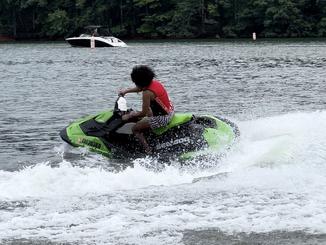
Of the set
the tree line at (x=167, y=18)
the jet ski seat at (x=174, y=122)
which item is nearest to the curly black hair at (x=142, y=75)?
the jet ski seat at (x=174, y=122)

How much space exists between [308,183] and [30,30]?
311ft

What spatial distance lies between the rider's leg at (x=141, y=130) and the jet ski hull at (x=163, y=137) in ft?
0.34

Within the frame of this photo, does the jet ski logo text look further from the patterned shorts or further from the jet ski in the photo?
the patterned shorts

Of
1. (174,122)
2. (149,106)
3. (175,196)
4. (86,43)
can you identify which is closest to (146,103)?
(149,106)

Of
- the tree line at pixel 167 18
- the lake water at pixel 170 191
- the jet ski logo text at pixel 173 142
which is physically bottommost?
the lake water at pixel 170 191

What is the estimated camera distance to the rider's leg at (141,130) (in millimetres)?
10234

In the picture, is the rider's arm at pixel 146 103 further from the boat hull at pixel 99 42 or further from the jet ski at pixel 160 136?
the boat hull at pixel 99 42

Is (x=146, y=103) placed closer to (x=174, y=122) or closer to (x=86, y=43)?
(x=174, y=122)

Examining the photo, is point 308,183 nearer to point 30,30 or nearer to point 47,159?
point 47,159

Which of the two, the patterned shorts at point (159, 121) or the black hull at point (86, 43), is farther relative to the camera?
the black hull at point (86, 43)

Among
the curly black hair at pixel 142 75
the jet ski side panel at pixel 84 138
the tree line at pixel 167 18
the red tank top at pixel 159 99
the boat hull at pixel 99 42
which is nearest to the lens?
the curly black hair at pixel 142 75

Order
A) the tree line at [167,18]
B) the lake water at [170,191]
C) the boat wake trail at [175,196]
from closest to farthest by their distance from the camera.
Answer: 1. the lake water at [170,191]
2. the boat wake trail at [175,196]
3. the tree line at [167,18]

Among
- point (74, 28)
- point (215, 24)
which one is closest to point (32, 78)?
point (215, 24)

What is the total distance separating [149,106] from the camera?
33.7ft
